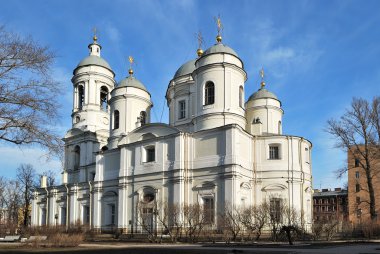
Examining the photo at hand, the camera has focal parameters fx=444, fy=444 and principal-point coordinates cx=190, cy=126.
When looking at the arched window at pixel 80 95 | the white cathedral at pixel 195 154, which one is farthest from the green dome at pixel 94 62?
the white cathedral at pixel 195 154

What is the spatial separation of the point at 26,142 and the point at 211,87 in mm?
25233

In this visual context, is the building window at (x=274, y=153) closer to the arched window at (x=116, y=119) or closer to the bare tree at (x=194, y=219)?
the bare tree at (x=194, y=219)

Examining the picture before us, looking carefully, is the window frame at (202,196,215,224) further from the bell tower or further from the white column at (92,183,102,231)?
the bell tower

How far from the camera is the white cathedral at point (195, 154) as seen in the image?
36.4m

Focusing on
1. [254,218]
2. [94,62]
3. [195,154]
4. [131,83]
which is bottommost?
[254,218]

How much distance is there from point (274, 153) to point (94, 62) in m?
24.8

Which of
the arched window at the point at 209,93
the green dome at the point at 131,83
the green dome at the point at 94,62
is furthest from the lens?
the green dome at the point at 94,62

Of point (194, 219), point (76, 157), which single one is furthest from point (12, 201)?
point (194, 219)

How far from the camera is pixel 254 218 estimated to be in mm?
30875

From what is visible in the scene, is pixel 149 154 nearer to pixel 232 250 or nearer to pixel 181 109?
pixel 181 109

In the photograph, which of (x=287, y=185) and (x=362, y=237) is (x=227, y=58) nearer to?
(x=287, y=185)

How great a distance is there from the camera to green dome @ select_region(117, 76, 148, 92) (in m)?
47.5

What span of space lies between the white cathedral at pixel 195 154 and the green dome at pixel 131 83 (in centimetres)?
15

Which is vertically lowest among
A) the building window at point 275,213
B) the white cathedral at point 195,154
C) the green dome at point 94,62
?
the building window at point 275,213
